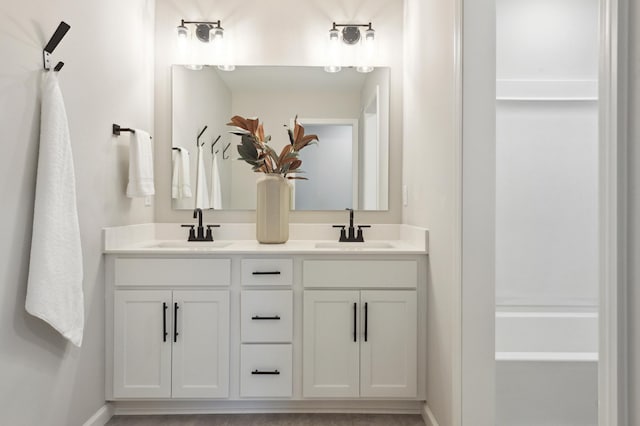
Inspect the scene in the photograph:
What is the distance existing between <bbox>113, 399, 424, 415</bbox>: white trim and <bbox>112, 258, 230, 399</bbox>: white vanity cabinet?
0.38 ft

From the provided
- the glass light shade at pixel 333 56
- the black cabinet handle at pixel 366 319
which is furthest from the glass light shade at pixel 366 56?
the black cabinet handle at pixel 366 319

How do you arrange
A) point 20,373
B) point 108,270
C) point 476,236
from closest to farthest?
point 20,373
point 476,236
point 108,270

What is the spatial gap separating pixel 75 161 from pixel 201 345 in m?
1.00

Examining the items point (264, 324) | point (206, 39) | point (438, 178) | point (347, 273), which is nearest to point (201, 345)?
→ point (264, 324)

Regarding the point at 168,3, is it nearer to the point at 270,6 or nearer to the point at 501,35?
the point at 270,6

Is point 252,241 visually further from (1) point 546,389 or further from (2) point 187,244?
(1) point 546,389

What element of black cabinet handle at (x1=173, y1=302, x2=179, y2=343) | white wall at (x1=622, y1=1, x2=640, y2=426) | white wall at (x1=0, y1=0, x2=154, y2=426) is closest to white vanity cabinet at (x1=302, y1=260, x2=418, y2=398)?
black cabinet handle at (x1=173, y1=302, x2=179, y2=343)

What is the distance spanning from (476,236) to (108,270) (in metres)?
1.67

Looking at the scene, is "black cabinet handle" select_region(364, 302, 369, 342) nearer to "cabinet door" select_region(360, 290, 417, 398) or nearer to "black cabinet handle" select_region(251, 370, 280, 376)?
"cabinet door" select_region(360, 290, 417, 398)

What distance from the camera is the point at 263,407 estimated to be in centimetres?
217

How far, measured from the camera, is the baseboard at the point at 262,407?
2158 millimetres

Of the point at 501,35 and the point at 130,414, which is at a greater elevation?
the point at 501,35

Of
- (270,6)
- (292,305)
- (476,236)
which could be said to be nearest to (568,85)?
(476,236)

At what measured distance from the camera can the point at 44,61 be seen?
1.57m
